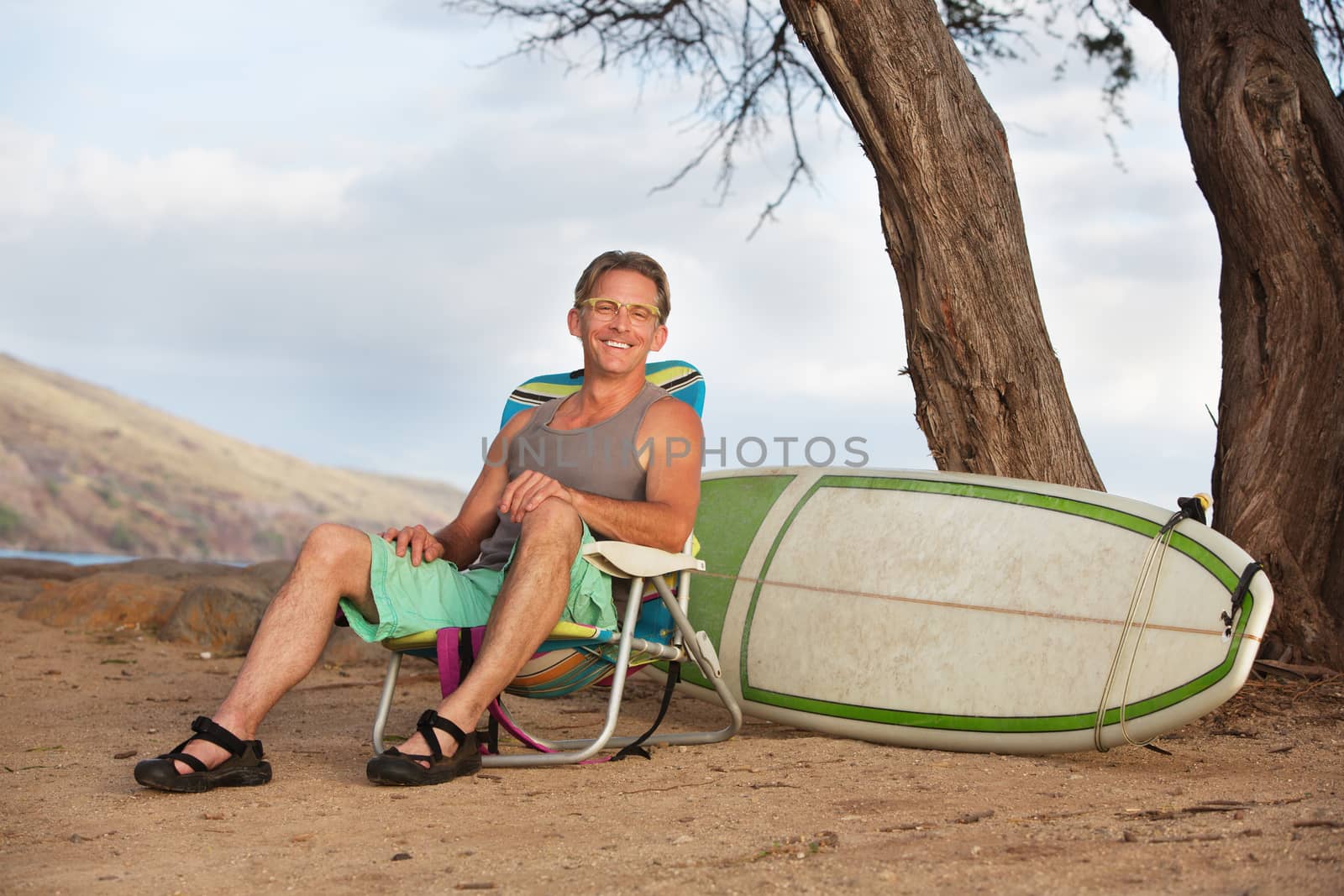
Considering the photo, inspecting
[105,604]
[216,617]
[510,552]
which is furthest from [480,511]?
[105,604]

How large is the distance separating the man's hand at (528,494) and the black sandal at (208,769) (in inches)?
30.4

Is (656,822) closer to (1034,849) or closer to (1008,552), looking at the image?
(1034,849)

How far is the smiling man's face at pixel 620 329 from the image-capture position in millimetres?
3303

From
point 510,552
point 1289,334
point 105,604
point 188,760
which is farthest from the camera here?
point 105,604

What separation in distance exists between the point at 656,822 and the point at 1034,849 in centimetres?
73

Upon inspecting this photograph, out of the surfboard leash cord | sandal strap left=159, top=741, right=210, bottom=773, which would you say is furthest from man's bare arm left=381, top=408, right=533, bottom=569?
the surfboard leash cord

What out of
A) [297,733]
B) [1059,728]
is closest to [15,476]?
[297,733]

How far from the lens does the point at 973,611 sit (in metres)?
3.28

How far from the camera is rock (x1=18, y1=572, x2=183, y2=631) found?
605cm

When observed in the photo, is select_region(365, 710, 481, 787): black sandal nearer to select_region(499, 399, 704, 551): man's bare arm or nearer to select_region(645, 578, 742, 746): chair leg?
select_region(499, 399, 704, 551): man's bare arm

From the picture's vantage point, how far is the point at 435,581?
2988 millimetres

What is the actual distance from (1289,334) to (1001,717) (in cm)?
205

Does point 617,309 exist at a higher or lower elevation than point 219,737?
higher

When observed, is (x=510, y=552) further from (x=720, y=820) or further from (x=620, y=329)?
(x=720, y=820)
